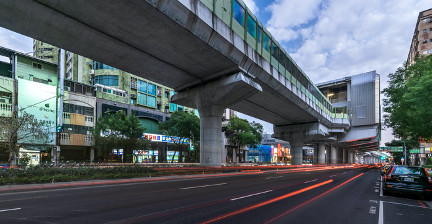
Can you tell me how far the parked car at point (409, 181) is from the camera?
11.7 meters

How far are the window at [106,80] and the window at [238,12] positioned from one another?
137 ft

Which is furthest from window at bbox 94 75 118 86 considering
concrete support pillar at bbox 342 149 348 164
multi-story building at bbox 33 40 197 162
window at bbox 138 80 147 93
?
concrete support pillar at bbox 342 149 348 164

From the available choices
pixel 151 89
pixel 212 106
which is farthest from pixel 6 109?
pixel 151 89

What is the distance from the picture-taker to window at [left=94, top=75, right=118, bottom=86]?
55.6 metres

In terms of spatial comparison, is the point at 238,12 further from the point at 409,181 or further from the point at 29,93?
the point at 29,93

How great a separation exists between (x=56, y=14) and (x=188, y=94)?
15.3 meters

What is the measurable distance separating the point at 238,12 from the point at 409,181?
51.5 ft

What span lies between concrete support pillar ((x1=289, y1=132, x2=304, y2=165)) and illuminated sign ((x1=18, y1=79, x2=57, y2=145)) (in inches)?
1638

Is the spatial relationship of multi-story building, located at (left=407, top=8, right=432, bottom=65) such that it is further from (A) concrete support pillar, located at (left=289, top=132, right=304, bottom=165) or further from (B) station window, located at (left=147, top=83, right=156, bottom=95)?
(B) station window, located at (left=147, top=83, right=156, bottom=95)

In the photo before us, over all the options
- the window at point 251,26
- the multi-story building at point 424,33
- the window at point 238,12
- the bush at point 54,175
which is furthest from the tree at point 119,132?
the multi-story building at point 424,33

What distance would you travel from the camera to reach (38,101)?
3994cm

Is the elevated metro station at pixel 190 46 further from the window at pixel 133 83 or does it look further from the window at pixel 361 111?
the window at pixel 133 83

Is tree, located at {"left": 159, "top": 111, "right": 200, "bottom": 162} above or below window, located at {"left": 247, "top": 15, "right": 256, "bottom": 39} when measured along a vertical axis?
below

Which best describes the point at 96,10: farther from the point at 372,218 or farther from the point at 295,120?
the point at 295,120
